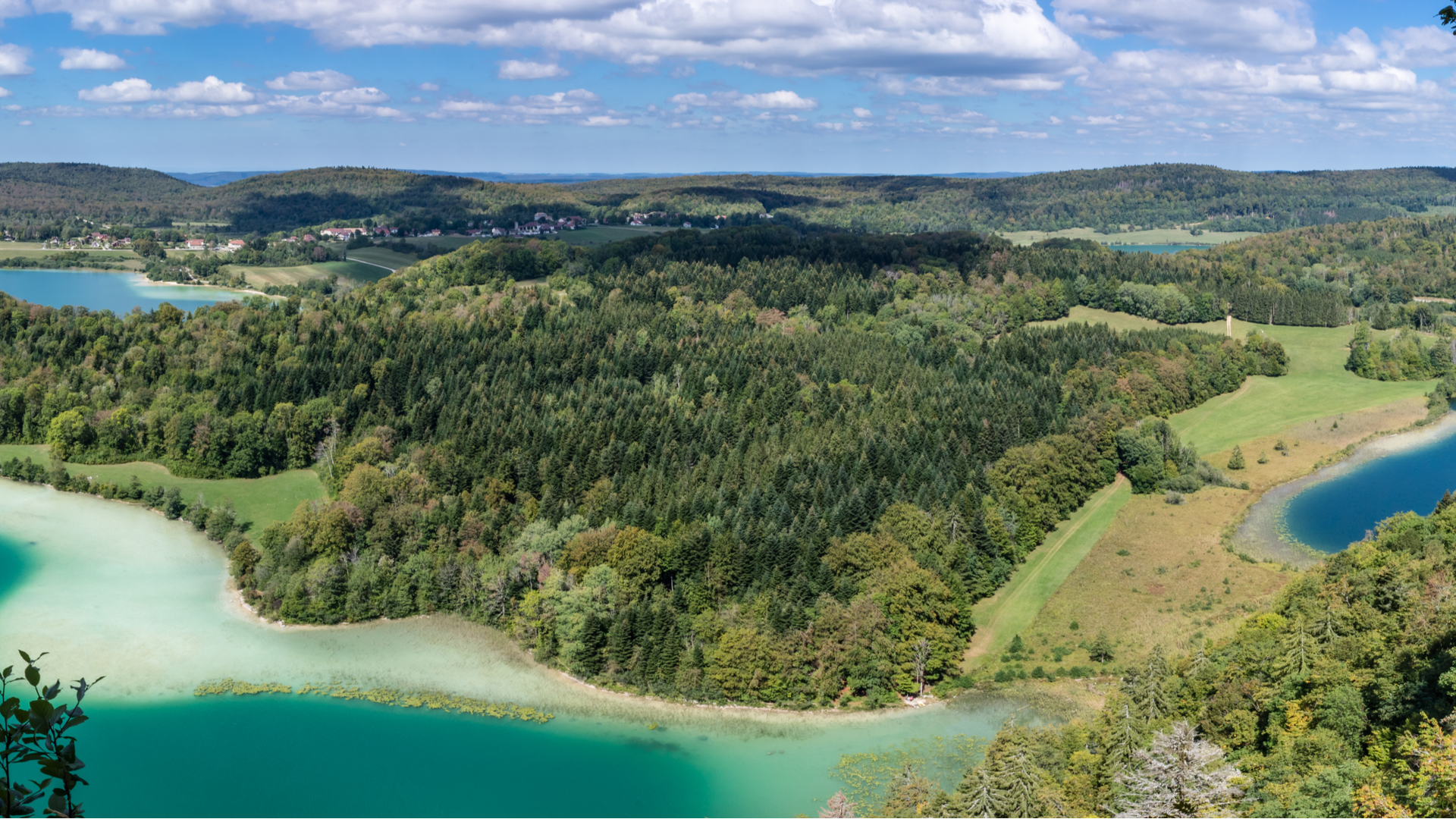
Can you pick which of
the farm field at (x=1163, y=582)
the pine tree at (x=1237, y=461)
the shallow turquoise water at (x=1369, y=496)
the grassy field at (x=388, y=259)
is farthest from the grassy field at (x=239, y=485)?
the grassy field at (x=388, y=259)

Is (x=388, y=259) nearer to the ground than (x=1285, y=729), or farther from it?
farther from it

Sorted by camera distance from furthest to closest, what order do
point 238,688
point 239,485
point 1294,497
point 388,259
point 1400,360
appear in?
point 388,259
point 1400,360
point 239,485
point 1294,497
point 238,688

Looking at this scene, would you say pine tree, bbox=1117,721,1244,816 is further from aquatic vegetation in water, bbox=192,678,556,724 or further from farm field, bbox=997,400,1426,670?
aquatic vegetation in water, bbox=192,678,556,724

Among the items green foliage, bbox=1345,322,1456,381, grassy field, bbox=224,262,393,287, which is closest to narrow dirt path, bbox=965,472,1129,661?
green foliage, bbox=1345,322,1456,381

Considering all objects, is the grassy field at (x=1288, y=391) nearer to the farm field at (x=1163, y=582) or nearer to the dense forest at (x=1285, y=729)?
the farm field at (x=1163, y=582)

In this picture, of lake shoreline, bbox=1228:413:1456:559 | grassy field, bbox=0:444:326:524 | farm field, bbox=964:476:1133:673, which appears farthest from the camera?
grassy field, bbox=0:444:326:524

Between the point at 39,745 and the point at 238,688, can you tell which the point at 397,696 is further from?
the point at 39,745

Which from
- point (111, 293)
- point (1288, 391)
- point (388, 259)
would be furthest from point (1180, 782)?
point (111, 293)
